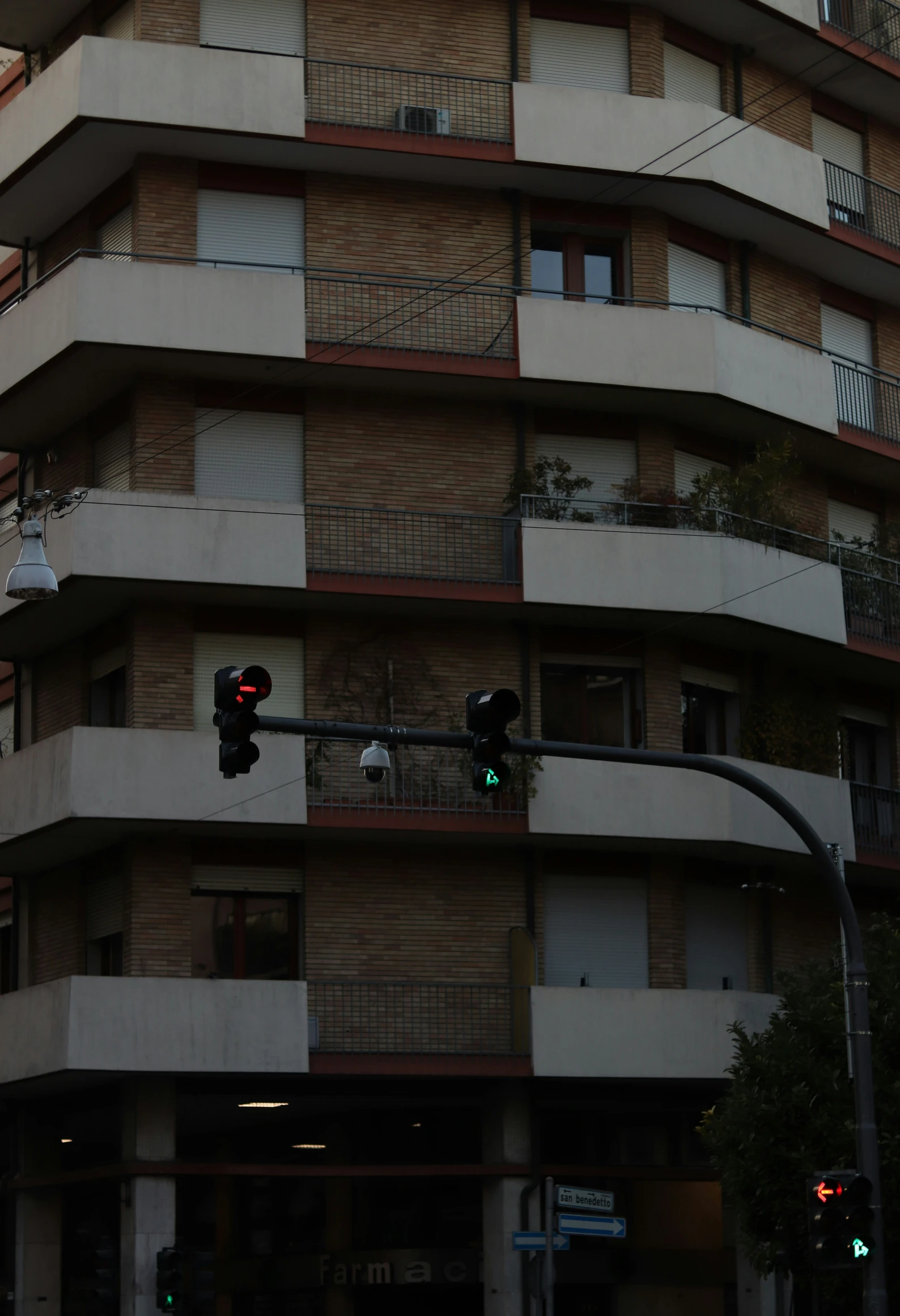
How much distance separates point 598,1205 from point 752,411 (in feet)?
40.8

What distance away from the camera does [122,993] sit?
25.3 m

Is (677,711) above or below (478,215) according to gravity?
below

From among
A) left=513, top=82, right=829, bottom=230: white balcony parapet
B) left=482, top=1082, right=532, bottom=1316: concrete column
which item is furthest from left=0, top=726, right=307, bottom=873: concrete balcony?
left=513, top=82, right=829, bottom=230: white balcony parapet

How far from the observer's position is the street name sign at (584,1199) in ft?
68.7

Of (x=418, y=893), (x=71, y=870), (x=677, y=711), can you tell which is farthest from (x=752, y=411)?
(x=71, y=870)

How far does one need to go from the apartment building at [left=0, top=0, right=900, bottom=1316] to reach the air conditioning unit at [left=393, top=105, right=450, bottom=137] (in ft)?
0.20

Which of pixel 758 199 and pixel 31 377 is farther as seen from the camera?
pixel 758 199

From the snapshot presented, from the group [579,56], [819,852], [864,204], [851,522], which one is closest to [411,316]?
[579,56]

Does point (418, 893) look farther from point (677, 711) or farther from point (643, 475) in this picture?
point (643, 475)

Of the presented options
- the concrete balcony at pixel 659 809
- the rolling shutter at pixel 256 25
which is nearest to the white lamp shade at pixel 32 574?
the concrete balcony at pixel 659 809

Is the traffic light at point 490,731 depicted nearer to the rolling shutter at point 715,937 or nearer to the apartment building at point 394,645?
the apartment building at point 394,645

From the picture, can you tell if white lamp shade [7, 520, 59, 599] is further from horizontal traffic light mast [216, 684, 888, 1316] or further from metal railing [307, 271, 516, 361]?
metal railing [307, 271, 516, 361]

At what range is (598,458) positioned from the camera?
29234mm

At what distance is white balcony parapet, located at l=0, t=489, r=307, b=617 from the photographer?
1037 inches
